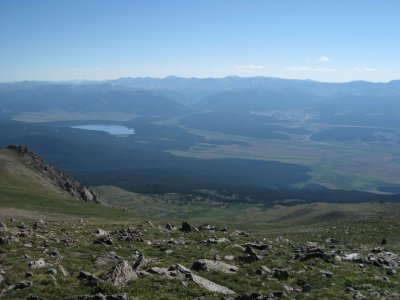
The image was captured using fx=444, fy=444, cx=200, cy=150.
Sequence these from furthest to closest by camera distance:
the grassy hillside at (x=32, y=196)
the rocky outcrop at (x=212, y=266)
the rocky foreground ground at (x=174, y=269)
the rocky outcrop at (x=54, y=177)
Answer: the rocky outcrop at (x=54, y=177), the grassy hillside at (x=32, y=196), the rocky outcrop at (x=212, y=266), the rocky foreground ground at (x=174, y=269)

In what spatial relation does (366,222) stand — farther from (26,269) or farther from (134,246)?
(26,269)

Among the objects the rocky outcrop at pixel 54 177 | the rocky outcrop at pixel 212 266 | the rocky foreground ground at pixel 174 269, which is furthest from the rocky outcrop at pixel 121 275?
the rocky outcrop at pixel 54 177

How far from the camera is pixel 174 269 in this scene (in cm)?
2170

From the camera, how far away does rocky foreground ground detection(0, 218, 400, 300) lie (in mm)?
18688

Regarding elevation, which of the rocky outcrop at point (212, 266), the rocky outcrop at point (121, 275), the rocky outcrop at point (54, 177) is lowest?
the rocky outcrop at point (54, 177)

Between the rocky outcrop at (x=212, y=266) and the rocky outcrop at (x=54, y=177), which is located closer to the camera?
the rocky outcrop at (x=212, y=266)

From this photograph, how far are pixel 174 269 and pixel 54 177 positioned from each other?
85582 mm

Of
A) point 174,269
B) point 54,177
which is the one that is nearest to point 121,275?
point 174,269

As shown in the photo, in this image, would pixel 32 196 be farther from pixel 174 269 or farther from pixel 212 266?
pixel 174 269

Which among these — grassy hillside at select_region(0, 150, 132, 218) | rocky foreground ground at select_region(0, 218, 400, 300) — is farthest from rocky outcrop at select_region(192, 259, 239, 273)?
grassy hillside at select_region(0, 150, 132, 218)

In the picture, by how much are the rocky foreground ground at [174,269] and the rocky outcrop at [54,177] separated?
216 ft

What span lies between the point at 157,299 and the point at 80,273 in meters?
4.51

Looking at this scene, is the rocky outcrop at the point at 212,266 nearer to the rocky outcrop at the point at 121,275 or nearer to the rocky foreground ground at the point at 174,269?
the rocky foreground ground at the point at 174,269

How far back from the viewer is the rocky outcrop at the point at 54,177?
98312 millimetres
